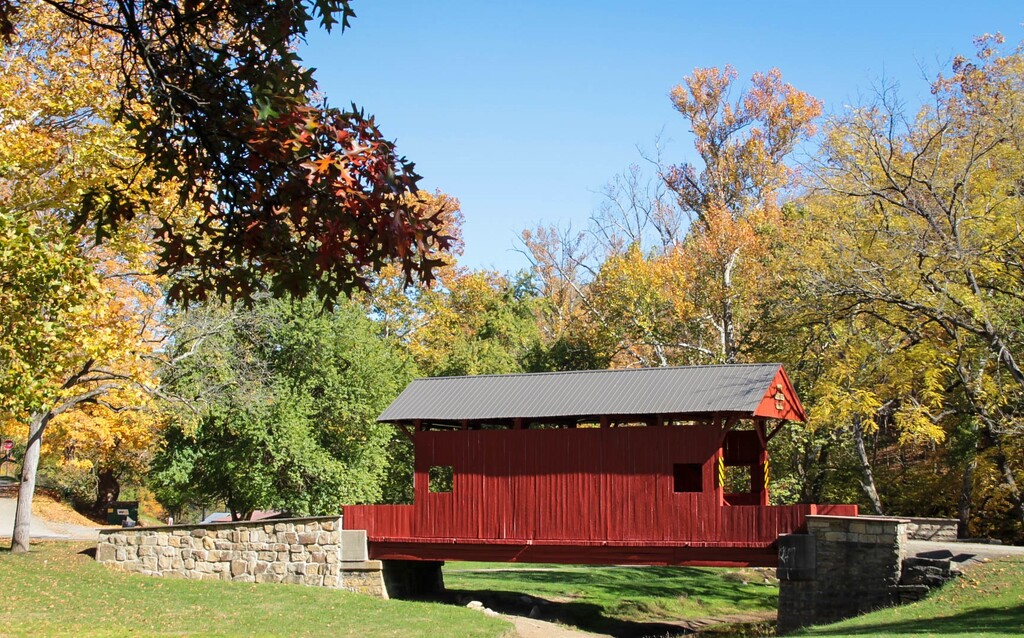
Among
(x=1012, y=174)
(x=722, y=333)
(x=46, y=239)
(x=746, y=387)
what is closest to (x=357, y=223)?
(x=46, y=239)

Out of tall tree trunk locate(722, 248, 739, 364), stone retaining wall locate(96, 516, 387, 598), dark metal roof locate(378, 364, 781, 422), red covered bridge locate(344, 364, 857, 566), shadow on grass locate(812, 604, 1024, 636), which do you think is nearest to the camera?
shadow on grass locate(812, 604, 1024, 636)

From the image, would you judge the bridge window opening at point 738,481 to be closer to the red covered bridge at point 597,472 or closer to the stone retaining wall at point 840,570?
the red covered bridge at point 597,472

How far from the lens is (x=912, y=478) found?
1169 inches

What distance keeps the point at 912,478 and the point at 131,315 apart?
22035 mm

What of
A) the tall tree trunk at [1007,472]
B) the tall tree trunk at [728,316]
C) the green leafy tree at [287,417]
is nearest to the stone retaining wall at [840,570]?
the tall tree trunk at [1007,472]

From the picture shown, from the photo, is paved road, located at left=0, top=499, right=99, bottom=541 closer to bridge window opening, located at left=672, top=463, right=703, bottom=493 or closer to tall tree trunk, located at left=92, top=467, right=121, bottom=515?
tall tree trunk, located at left=92, top=467, right=121, bottom=515

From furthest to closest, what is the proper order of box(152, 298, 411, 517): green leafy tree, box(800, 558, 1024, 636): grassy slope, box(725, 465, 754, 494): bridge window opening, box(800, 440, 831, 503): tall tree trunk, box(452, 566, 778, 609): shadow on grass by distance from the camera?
box(800, 440, 831, 503): tall tree trunk, box(725, 465, 754, 494): bridge window opening, box(152, 298, 411, 517): green leafy tree, box(452, 566, 778, 609): shadow on grass, box(800, 558, 1024, 636): grassy slope

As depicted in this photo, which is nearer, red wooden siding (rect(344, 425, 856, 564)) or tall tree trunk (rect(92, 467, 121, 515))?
red wooden siding (rect(344, 425, 856, 564))

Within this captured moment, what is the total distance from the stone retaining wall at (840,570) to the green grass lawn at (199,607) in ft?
18.8

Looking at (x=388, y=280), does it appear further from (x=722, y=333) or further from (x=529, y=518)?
(x=529, y=518)

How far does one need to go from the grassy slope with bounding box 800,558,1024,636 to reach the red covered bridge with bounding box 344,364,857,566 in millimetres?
3239

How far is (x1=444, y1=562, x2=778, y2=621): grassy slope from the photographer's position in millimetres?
23922

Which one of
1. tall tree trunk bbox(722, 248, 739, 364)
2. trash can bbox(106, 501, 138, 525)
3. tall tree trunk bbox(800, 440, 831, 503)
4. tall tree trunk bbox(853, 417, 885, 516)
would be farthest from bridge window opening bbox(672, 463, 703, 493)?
trash can bbox(106, 501, 138, 525)

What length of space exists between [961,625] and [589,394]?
9729 mm
